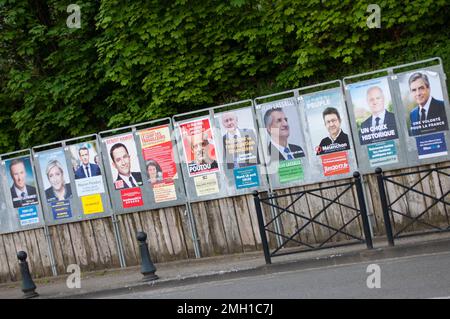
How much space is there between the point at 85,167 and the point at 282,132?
446 centimetres

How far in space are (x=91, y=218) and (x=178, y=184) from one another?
2.26 metres

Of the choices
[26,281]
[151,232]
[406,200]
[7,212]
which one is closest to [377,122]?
[406,200]

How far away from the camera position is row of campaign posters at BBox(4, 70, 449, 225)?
12.2 meters

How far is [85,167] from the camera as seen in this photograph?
14.9 meters

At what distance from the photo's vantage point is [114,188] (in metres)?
14.7

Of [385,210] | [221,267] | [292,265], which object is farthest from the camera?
[221,267]

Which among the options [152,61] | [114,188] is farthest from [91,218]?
[152,61]

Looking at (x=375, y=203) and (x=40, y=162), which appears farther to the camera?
(x=40, y=162)

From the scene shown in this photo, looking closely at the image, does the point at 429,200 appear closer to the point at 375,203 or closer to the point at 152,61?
the point at 375,203

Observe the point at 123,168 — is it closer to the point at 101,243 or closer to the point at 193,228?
the point at 101,243

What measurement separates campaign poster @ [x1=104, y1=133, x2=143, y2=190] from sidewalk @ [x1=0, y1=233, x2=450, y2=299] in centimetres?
180

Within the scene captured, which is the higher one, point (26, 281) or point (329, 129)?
point (329, 129)

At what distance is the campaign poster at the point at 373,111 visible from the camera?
12297mm

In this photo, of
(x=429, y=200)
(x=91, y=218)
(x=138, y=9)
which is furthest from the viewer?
(x=138, y=9)
